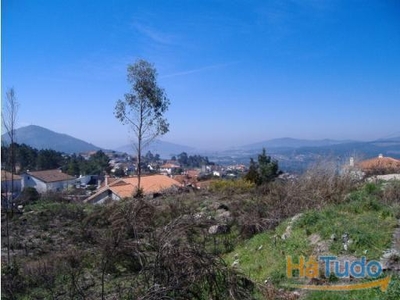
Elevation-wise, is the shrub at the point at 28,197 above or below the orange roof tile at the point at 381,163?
below

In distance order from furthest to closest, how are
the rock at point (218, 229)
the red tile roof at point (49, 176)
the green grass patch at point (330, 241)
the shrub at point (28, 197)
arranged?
the red tile roof at point (49, 176), the shrub at point (28, 197), the rock at point (218, 229), the green grass patch at point (330, 241)

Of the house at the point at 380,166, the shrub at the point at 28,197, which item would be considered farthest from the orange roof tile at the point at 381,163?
the shrub at the point at 28,197

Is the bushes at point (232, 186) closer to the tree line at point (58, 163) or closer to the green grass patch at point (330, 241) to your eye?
the green grass patch at point (330, 241)

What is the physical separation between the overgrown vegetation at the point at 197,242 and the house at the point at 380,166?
10.6ft

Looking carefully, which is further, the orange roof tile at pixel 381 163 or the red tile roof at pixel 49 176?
the red tile roof at pixel 49 176

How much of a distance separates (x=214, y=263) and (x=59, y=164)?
3339cm

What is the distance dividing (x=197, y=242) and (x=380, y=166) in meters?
9.55

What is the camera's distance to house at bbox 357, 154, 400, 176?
10.5 meters

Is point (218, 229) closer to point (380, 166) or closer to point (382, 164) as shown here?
point (380, 166)

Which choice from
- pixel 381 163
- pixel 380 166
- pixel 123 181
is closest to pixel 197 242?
pixel 380 166

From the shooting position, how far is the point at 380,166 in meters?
11.5

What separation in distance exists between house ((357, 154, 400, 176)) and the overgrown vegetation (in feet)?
10.6

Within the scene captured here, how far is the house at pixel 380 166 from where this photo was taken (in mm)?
10492

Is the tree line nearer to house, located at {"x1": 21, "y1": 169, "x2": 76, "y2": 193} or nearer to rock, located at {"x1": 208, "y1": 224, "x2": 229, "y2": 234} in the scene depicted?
house, located at {"x1": 21, "y1": 169, "x2": 76, "y2": 193}
